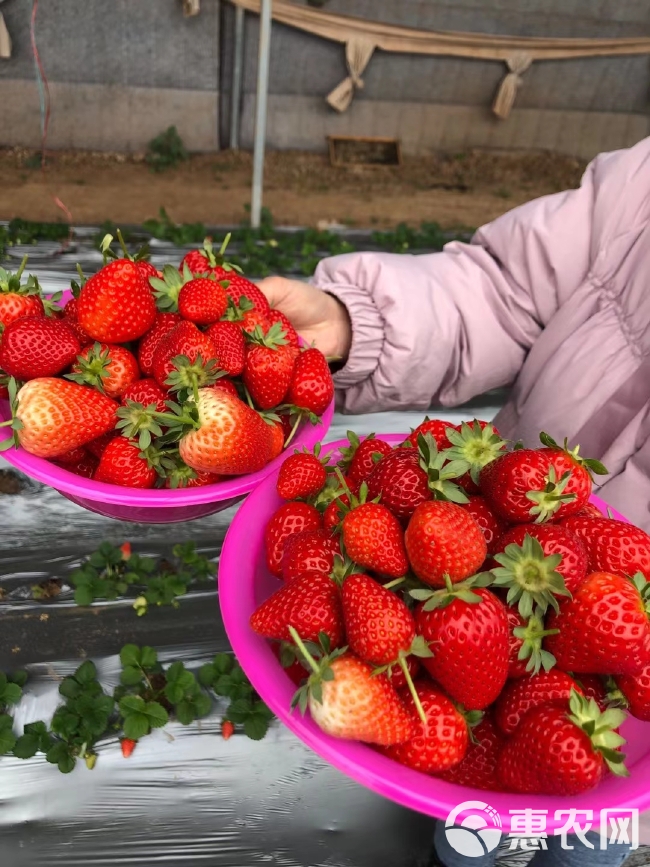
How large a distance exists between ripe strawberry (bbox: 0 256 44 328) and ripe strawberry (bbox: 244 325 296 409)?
0.97ft

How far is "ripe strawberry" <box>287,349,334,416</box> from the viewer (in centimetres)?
90

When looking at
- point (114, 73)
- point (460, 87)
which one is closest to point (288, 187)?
point (114, 73)

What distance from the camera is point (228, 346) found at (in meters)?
0.87

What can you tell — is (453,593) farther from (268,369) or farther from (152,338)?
(152,338)

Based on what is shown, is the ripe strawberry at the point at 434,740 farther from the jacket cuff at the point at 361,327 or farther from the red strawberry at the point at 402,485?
the jacket cuff at the point at 361,327

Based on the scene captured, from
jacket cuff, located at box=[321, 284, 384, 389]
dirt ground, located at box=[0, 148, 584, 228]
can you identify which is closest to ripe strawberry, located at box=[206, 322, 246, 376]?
jacket cuff, located at box=[321, 284, 384, 389]

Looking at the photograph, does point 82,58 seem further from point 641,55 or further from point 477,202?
point 641,55

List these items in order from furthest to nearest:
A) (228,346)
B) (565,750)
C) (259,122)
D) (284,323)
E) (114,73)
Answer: (114,73), (259,122), (284,323), (228,346), (565,750)

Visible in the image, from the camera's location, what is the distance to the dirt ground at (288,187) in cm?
331

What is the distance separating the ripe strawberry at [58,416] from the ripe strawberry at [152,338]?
0.08 meters

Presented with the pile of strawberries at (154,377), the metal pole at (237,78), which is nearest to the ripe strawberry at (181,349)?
the pile of strawberries at (154,377)

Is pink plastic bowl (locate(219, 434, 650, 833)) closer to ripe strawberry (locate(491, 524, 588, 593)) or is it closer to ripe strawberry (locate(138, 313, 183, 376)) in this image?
ripe strawberry (locate(491, 524, 588, 593))

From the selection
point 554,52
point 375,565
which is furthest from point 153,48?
point 375,565

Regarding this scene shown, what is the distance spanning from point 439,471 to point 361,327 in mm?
444
